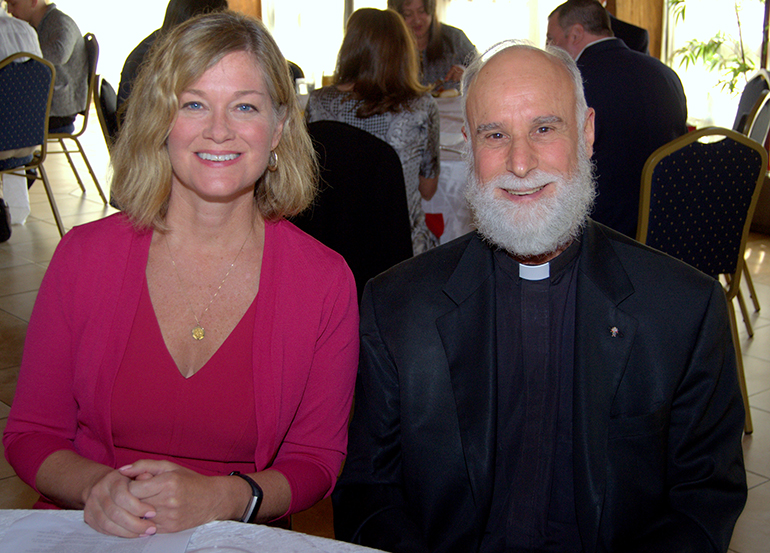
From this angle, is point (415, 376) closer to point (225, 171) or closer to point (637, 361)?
point (637, 361)

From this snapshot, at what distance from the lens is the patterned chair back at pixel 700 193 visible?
2.40 metres

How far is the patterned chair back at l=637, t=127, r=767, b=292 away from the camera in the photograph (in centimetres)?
240

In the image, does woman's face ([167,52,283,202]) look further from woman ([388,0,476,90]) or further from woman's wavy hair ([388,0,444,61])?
woman's wavy hair ([388,0,444,61])

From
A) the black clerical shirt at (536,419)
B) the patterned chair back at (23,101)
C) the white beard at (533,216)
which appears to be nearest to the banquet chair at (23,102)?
the patterned chair back at (23,101)

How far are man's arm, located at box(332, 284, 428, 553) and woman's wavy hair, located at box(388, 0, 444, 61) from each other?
3.53 metres

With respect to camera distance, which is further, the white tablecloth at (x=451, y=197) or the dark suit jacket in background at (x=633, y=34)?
the dark suit jacket in background at (x=633, y=34)

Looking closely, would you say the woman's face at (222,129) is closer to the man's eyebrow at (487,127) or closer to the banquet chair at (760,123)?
the man's eyebrow at (487,127)

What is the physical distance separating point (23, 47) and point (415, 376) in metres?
4.87

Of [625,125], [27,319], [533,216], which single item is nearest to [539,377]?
[533,216]

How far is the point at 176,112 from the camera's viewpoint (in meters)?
1.39

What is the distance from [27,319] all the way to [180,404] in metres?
2.81

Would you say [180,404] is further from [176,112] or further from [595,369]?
[595,369]

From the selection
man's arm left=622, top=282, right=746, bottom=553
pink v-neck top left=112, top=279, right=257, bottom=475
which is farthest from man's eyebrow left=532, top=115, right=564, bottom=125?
pink v-neck top left=112, top=279, right=257, bottom=475

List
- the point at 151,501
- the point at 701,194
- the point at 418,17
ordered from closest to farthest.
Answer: the point at 151,501, the point at 701,194, the point at 418,17
